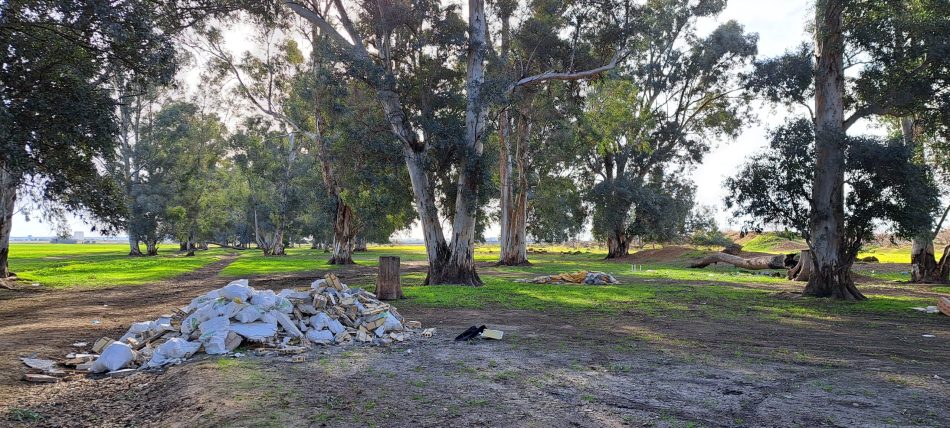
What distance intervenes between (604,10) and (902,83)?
8877 millimetres

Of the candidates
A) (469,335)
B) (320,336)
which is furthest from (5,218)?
(469,335)

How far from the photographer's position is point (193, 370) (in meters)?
6.37

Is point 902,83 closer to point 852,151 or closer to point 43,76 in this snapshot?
point 852,151

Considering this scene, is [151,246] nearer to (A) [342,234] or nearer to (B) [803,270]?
(A) [342,234]

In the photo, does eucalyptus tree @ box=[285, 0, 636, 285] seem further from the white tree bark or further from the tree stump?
the white tree bark

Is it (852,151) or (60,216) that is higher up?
(852,151)

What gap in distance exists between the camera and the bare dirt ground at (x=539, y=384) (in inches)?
188

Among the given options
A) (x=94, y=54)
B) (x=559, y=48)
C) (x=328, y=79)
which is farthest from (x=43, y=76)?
(x=559, y=48)

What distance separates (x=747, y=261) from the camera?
3108 cm

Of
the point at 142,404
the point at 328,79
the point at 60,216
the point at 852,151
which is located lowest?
the point at 142,404

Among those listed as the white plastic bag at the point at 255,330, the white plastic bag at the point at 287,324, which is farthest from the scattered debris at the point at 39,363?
the white plastic bag at the point at 287,324

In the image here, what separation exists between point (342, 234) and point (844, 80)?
26736 mm

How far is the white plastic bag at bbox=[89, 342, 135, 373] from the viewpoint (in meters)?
6.74

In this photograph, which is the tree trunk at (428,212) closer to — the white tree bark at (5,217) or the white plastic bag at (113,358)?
the white plastic bag at (113,358)
